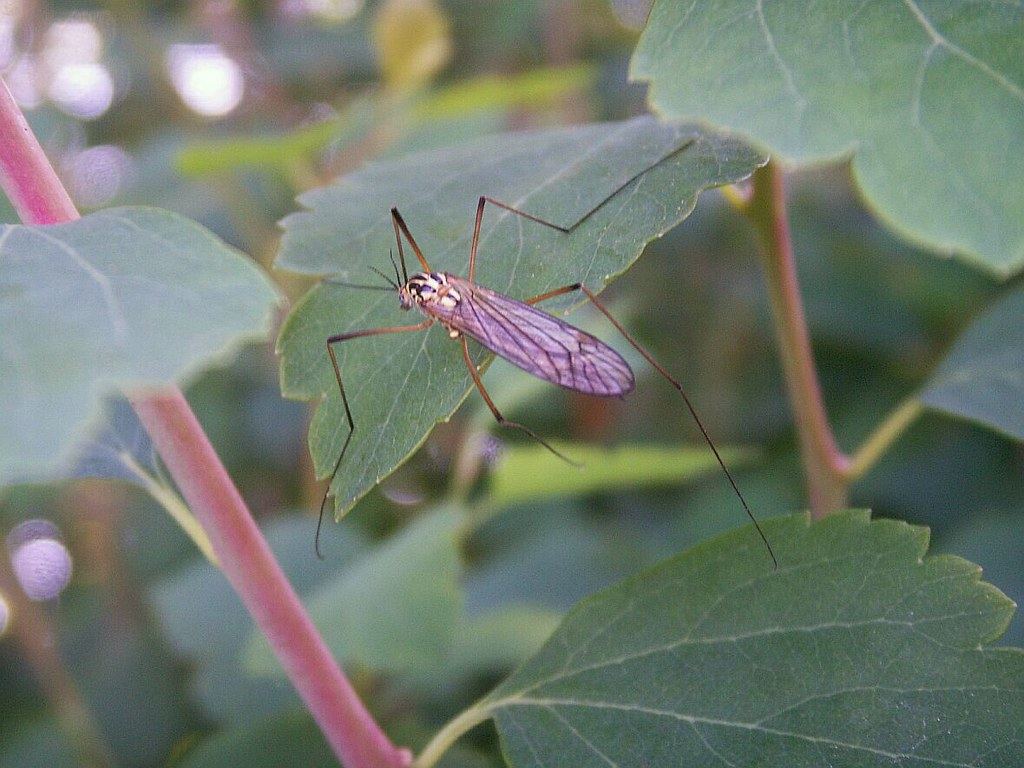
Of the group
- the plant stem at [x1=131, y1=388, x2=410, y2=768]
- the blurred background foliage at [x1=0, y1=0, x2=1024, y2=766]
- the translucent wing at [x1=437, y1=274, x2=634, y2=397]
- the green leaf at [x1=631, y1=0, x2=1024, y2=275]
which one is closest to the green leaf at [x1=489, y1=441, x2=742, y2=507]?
the blurred background foliage at [x1=0, y1=0, x2=1024, y2=766]

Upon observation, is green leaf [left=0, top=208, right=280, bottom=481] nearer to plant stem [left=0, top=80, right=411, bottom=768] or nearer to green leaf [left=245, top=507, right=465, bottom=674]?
plant stem [left=0, top=80, right=411, bottom=768]

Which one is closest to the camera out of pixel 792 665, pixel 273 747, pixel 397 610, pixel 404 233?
pixel 792 665

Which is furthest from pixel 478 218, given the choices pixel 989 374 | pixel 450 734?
pixel 989 374

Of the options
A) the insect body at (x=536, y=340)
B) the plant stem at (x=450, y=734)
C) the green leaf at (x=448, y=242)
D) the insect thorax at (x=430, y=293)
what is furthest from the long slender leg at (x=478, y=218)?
the plant stem at (x=450, y=734)

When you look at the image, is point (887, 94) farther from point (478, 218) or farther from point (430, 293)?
point (430, 293)

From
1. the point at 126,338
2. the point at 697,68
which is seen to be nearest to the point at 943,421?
the point at 697,68

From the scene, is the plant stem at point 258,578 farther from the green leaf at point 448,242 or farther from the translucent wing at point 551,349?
the translucent wing at point 551,349
